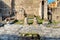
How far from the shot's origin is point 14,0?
112 feet

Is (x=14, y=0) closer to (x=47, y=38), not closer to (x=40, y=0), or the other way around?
(x=40, y=0)

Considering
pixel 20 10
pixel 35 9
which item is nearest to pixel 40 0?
pixel 35 9

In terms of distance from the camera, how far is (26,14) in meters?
33.2

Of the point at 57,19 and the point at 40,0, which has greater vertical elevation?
the point at 40,0

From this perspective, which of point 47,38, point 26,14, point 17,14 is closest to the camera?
point 47,38

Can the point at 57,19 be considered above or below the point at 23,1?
below

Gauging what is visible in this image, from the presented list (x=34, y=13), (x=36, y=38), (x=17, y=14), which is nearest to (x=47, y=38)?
(x=36, y=38)

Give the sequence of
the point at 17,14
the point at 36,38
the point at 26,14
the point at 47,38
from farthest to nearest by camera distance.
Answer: the point at 26,14
the point at 17,14
the point at 47,38
the point at 36,38

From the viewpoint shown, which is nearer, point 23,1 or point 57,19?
point 57,19

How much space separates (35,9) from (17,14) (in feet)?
12.6

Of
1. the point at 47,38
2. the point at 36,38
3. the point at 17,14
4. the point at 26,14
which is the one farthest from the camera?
the point at 26,14

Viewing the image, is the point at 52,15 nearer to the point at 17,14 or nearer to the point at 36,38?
the point at 17,14

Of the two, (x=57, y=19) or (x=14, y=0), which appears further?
(x=14, y=0)

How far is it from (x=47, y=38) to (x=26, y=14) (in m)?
17.3
